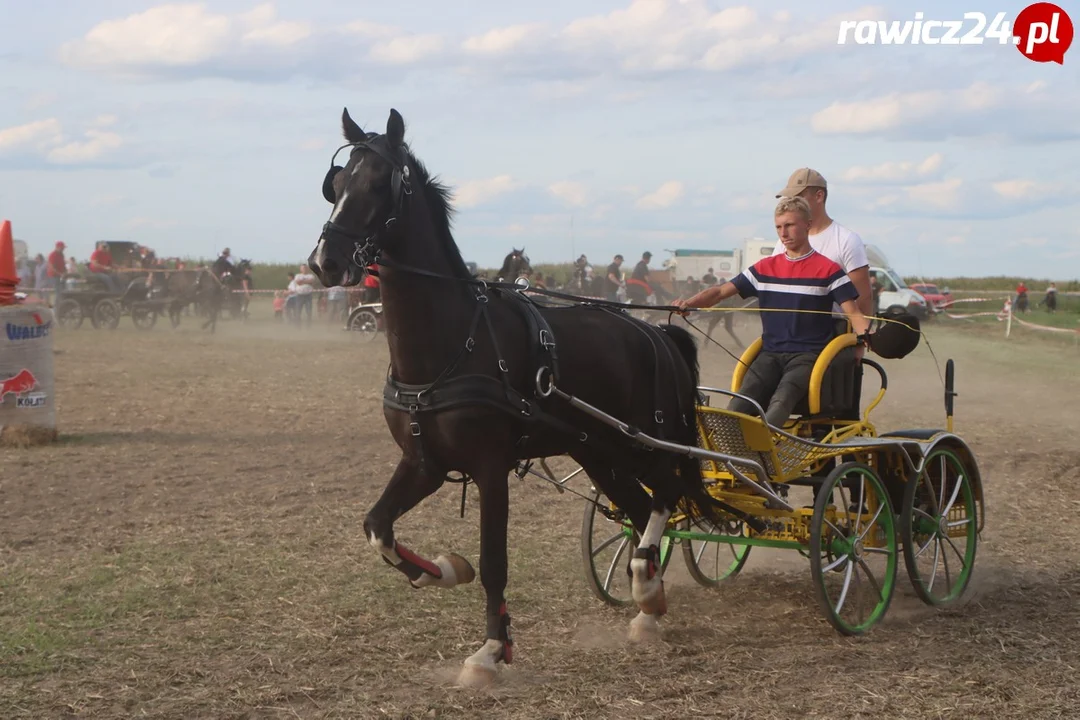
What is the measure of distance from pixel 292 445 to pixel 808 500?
498 centimetres

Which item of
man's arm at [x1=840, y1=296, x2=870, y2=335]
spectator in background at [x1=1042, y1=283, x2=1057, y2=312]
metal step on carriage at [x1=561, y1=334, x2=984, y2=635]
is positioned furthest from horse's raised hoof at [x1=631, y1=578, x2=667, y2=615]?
spectator in background at [x1=1042, y1=283, x2=1057, y2=312]

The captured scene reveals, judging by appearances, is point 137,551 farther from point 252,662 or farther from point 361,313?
point 361,313

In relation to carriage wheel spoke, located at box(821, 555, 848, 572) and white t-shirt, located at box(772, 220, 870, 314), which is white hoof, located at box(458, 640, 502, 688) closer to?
carriage wheel spoke, located at box(821, 555, 848, 572)

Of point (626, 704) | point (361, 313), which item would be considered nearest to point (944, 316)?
point (361, 313)

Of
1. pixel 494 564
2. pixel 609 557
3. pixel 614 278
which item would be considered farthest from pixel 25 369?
pixel 614 278

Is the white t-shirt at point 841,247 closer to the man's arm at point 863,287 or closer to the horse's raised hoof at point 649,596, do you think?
the man's arm at point 863,287

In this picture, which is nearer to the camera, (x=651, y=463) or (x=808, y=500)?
(x=651, y=463)

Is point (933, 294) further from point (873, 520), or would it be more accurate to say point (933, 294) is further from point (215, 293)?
point (873, 520)

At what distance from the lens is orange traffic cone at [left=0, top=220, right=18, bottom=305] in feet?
35.4

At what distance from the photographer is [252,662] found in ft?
16.3

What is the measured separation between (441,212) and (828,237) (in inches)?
94.2

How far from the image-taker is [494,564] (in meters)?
4.81

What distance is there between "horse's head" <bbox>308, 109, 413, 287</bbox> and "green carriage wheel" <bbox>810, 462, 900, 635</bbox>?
7.82 ft

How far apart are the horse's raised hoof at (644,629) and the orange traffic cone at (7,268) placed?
7813 mm
